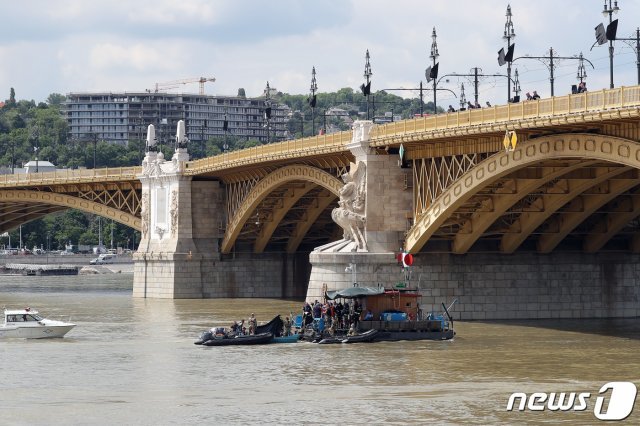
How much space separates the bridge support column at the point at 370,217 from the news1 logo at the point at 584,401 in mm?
28831

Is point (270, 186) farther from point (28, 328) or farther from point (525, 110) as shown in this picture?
point (525, 110)

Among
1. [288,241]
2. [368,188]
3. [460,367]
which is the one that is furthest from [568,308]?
[288,241]

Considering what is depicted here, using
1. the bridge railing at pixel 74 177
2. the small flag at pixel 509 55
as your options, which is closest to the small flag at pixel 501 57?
the small flag at pixel 509 55

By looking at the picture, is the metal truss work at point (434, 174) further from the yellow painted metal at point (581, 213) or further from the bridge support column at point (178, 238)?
the bridge support column at point (178, 238)

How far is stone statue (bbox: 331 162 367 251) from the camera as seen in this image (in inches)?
3280

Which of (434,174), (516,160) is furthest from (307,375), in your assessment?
(434,174)

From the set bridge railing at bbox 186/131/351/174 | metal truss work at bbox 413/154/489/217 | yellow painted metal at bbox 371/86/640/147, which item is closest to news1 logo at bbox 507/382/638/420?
yellow painted metal at bbox 371/86/640/147

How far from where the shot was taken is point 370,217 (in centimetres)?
8306

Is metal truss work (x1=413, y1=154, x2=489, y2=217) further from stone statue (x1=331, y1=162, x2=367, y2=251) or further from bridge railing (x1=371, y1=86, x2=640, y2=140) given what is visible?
stone statue (x1=331, y1=162, x2=367, y2=251)

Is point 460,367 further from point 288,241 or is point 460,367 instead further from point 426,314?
point 288,241

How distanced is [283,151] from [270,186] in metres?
6.45

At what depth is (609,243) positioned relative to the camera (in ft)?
280

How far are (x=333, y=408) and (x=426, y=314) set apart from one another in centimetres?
2967

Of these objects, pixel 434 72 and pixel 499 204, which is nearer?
pixel 499 204
